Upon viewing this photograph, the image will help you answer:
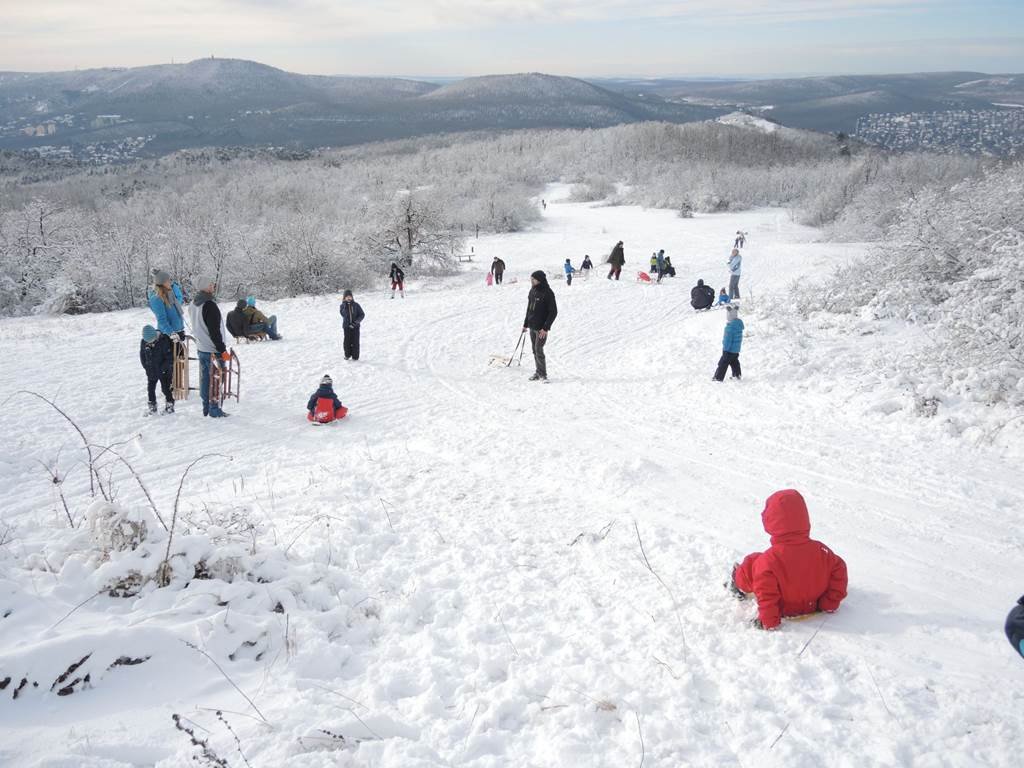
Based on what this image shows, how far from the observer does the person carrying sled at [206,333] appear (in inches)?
323

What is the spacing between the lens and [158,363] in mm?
8367

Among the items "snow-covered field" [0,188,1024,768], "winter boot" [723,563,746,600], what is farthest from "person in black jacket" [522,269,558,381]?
"winter boot" [723,563,746,600]

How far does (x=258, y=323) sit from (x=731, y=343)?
33.5 feet

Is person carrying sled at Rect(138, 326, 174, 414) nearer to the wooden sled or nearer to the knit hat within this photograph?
the wooden sled

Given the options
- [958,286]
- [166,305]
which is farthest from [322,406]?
[958,286]

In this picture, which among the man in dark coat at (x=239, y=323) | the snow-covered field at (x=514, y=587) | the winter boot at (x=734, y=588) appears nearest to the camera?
the snow-covered field at (x=514, y=587)

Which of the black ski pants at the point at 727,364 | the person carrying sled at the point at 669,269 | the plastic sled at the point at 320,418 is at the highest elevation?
the person carrying sled at the point at 669,269

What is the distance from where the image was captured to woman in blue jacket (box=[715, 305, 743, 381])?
31.2ft

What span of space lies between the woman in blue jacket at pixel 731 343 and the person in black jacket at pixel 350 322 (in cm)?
672

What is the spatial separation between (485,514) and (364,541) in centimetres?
115

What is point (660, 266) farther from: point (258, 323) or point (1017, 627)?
point (1017, 627)

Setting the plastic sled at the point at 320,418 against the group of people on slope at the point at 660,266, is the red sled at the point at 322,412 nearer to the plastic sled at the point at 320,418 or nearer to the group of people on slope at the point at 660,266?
the plastic sled at the point at 320,418

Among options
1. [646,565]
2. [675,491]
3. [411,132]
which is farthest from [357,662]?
[411,132]

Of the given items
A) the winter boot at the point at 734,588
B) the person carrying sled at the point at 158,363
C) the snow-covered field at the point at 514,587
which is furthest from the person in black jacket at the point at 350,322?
the winter boot at the point at 734,588
